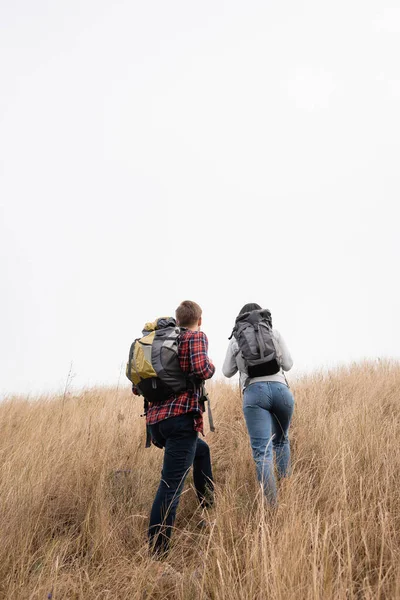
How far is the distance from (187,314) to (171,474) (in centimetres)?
121

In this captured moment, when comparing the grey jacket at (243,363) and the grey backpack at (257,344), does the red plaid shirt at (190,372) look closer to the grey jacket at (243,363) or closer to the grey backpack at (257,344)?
the grey backpack at (257,344)

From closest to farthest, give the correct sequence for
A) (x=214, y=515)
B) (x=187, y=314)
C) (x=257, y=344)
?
(x=214, y=515), (x=187, y=314), (x=257, y=344)

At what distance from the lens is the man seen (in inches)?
122

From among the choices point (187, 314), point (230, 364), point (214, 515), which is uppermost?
point (187, 314)

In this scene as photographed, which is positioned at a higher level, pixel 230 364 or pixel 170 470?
pixel 230 364

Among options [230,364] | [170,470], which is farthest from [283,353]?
[170,470]

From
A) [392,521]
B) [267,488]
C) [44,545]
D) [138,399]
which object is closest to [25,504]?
[44,545]

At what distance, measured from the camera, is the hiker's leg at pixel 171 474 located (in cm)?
308

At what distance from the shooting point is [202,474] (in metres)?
3.66

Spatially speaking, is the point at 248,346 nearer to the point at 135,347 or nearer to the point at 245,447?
the point at 135,347

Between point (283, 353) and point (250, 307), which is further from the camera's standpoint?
point (250, 307)

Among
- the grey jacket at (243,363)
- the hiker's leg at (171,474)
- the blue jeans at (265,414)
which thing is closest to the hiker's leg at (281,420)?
the blue jeans at (265,414)

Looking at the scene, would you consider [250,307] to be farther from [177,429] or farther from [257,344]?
[177,429]

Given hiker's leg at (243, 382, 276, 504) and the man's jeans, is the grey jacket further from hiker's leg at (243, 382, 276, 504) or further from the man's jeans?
the man's jeans
